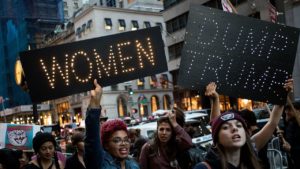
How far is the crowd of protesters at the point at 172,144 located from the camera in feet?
10.7

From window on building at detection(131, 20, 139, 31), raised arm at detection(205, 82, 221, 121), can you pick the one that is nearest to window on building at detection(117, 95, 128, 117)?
window on building at detection(131, 20, 139, 31)

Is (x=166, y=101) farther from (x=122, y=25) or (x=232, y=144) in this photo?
(x=232, y=144)

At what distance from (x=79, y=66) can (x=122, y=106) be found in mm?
51773

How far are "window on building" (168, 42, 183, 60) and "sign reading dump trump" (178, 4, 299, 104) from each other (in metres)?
36.2

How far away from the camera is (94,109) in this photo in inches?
137

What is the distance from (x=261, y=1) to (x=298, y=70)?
40.1 feet

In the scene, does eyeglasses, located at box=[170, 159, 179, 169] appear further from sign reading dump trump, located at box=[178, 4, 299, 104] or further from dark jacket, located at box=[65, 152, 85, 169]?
dark jacket, located at box=[65, 152, 85, 169]

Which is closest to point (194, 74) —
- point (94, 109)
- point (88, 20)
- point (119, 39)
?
point (119, 39)

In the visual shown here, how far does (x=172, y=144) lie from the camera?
508 centimetres

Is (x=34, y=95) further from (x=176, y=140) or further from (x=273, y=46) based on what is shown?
(x=273, y=46)

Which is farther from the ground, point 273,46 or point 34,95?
point 273,46

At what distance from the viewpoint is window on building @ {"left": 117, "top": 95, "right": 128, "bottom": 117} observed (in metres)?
55.2

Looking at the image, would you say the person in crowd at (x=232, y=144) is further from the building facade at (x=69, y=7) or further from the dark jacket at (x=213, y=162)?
the building facade at (x=69, y=7)

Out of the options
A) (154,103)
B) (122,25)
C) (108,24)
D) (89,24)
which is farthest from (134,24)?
(154,103)
